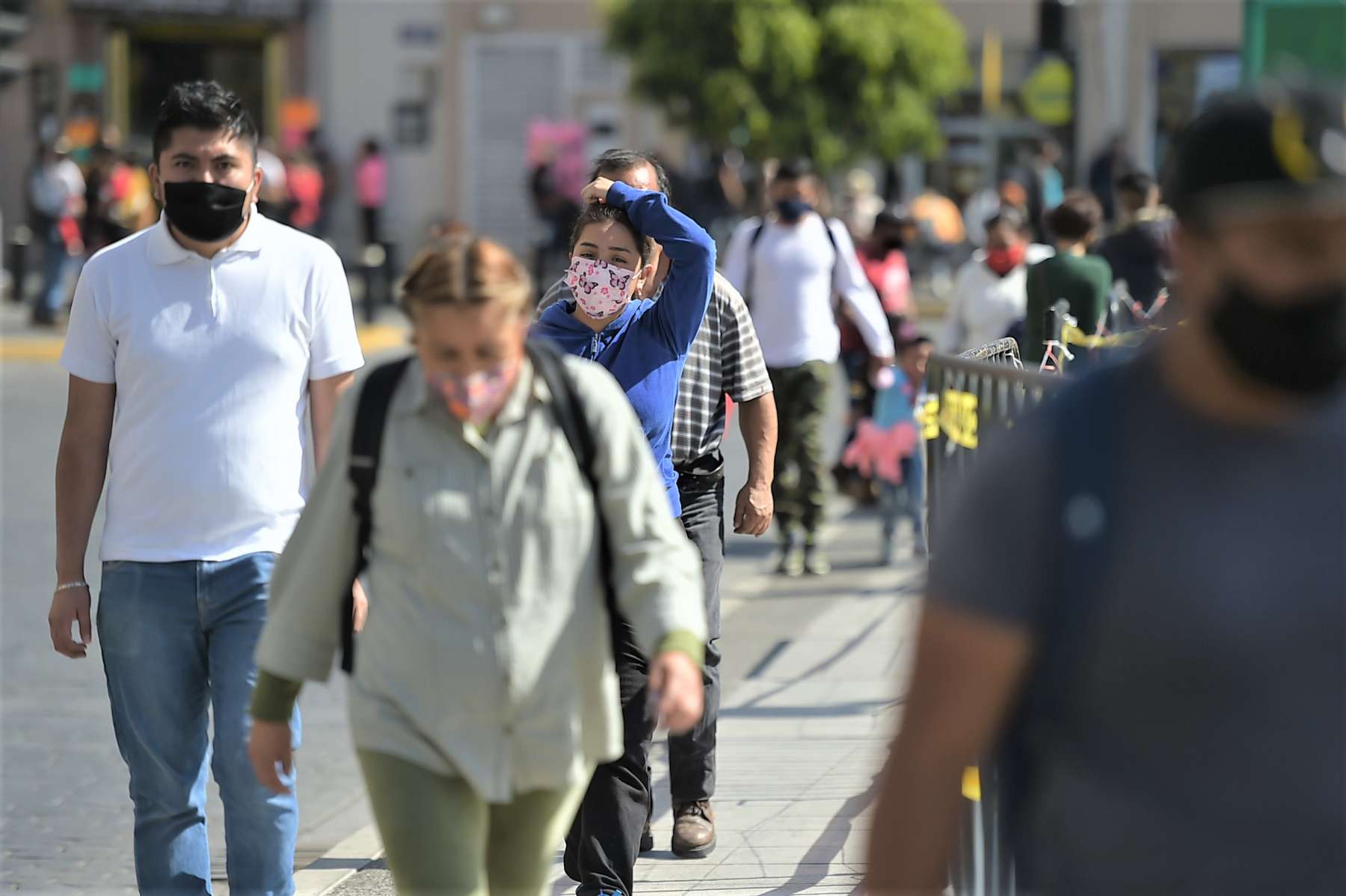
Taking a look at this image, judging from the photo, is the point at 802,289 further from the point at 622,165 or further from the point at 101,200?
the point at 101,200

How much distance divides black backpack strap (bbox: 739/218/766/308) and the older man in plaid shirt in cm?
469

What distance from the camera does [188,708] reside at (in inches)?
168

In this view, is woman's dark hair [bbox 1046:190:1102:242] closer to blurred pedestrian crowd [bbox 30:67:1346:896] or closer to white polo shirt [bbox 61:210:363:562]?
blurred pedestrian crowd [bbox 30:67:1346:896]

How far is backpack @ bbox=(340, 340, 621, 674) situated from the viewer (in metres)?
3.23

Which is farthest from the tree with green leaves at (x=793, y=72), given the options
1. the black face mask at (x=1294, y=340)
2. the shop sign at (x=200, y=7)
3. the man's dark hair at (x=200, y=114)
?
the black face mask at (x=1294, y=340)

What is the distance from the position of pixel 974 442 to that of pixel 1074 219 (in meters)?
4.74

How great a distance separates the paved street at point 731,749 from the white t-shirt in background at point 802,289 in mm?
1193

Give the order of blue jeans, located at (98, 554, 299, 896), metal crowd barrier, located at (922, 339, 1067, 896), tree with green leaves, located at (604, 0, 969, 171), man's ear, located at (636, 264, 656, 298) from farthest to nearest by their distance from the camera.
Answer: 1. tree with green leaves, located at (604, 0, 969, 171)
2. man's ear, located at (636, 264, 656, 298)
3. blue jeans, located at (98, 554, 299, 896)
4. metal crowd barrier, located at (922, 339, 1067, 896)

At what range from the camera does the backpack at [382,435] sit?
323cm

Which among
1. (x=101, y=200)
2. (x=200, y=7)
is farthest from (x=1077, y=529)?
(x=200, y=7)

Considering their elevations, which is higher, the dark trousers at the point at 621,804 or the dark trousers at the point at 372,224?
the dark trousers at the point at 372,224

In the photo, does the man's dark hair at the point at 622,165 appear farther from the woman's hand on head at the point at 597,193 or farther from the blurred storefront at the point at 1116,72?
the blurred storefront at the point at 1116,72

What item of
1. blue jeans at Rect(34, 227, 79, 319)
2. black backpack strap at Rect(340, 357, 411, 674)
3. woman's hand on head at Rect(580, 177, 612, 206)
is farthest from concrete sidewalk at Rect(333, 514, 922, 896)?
blue jeans at Rect(34, 227, 79, 319)

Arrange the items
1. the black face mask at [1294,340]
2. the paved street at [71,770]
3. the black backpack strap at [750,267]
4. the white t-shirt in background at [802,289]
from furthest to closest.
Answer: the black backpack strap at [750,267] → the white t-shirt in background at [802,289] → the paved street at [71,770] → the black face mask at [1294,340]
